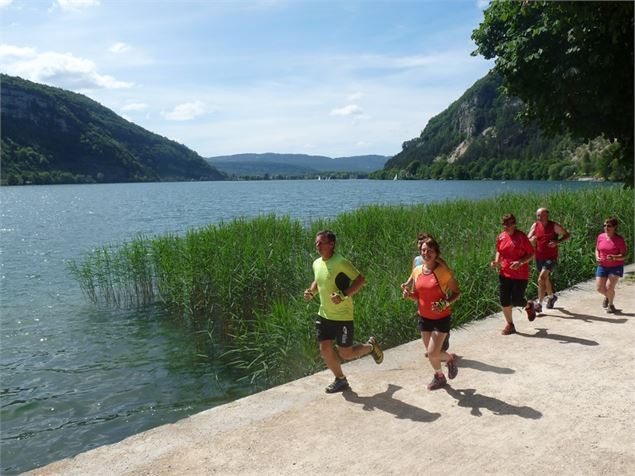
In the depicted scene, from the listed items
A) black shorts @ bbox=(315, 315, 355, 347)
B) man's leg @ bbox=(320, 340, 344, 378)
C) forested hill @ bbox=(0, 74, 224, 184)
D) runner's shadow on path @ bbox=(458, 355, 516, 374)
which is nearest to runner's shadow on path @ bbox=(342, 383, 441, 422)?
man's leg @ bbox=(320, 340, 344, 378)

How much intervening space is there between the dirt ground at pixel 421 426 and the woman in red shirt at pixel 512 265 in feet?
2.85

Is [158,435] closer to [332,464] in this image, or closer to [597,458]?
[332,464]

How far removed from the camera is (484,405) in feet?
14.9

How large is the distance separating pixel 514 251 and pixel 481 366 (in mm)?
1838

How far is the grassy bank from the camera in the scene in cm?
735

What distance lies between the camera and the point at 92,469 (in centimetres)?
373

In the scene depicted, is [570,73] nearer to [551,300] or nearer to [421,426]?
[551,300]

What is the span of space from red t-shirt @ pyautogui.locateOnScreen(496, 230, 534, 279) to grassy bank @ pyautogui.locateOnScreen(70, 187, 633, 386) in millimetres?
1027

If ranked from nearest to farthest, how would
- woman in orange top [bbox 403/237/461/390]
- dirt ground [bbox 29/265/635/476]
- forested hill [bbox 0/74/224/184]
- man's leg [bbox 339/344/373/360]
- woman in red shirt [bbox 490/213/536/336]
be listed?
1. dirt ground [bbox 29/265/635/476]
2. woman in orange top [bbox 403/237/461/390]
3. man's leg [bbox 339/344/373/360]
4. woman in red shirt [bbox 490/213/536/336]
5. forested hill [bbox 0/74/224/184]

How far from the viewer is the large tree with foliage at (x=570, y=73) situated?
27.0ft

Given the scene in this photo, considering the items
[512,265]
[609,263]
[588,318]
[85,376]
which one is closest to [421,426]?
[512,265]

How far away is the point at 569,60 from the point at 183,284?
800 cm

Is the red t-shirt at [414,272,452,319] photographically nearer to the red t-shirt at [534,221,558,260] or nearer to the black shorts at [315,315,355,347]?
the black shorts at [315,315,355,347]

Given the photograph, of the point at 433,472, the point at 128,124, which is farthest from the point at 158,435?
the point at 128,124
